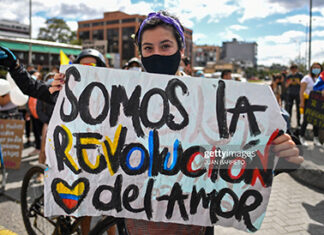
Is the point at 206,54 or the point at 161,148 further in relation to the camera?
the point at 206,54

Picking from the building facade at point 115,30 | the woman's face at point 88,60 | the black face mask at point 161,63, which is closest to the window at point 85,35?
the building facade at point 115,30

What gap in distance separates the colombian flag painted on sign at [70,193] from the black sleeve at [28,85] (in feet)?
2.75

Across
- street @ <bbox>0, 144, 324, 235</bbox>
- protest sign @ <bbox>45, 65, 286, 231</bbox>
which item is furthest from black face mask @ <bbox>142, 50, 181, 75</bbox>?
street @ <bbox>0, 144, 324, 235</bbox>

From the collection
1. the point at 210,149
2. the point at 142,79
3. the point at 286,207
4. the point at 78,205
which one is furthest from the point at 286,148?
the point at 286,207

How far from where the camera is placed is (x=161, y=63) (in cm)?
171

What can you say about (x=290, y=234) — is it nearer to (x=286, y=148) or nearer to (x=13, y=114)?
(x=286, y=148)

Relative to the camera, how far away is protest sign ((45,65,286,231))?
144 cm

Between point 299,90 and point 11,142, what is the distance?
26.3ft

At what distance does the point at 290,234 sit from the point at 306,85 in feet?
15.9

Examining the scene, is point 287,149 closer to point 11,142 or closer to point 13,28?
point 11,142

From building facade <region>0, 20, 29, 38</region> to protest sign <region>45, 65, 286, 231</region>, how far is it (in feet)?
410

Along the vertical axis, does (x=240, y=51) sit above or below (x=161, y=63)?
above

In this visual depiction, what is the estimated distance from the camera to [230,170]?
1.44m
